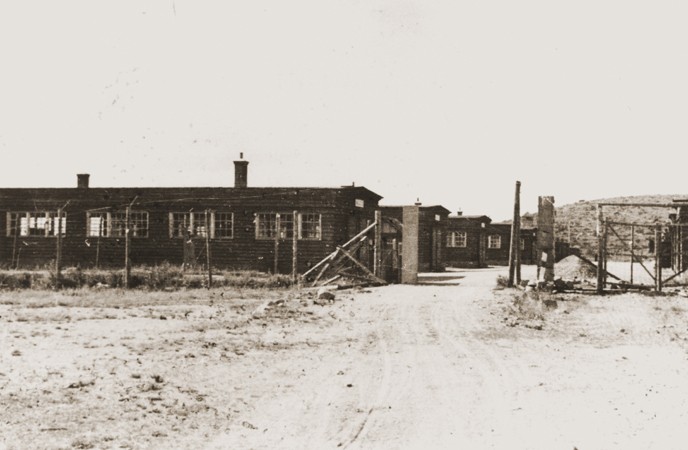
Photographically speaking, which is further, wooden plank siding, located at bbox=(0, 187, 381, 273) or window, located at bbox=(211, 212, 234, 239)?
window, located at bbox=(211, 212, 234, 239)

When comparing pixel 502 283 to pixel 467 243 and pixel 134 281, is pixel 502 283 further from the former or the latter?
pixel 467 243

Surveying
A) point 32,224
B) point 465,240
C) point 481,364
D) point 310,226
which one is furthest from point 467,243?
point 481,364

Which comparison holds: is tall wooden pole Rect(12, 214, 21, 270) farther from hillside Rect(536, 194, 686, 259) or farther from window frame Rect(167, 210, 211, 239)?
hillside Rect(536, 194, 686, 259)

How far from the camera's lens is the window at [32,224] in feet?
96.1

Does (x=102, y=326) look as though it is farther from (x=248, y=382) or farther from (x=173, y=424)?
(x=173, y=424)

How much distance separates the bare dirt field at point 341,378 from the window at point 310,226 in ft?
37.4

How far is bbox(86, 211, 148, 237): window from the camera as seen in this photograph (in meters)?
28.4

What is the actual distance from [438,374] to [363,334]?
3.59m

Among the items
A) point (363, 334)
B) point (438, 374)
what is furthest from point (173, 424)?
point (363, 334)

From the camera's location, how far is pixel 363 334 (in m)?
12.3

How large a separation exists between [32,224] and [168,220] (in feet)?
21.9

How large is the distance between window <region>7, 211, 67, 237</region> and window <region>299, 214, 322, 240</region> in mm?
10895

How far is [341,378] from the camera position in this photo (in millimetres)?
8609

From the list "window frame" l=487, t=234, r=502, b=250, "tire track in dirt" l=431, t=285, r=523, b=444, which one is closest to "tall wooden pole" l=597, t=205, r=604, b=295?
"tire track in dirt" l=431, t=285, r=523, b=444
